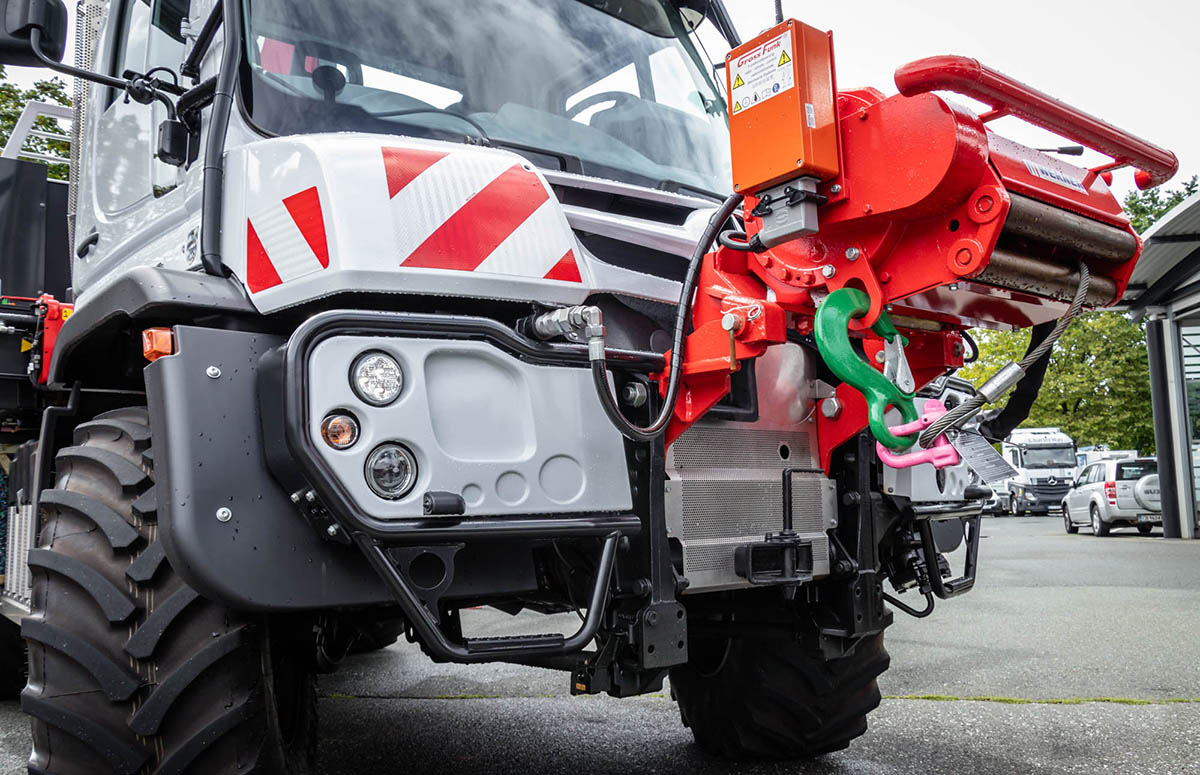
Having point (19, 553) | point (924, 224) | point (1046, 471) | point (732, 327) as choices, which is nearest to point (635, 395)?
point (732, 327)

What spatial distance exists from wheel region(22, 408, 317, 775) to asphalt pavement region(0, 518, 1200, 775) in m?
0.68

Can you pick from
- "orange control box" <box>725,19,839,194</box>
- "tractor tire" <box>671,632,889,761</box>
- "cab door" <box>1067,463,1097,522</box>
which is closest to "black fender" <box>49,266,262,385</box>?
"orange control box" <box>725,19,839,194</box>

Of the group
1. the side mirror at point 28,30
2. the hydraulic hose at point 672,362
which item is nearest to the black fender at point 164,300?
the side mirror at point 28,30

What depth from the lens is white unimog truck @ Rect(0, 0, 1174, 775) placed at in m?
2.14

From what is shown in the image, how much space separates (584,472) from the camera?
2371 mm

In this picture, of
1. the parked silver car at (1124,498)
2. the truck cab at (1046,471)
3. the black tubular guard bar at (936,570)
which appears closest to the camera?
the black tubular guard bar at (936,570)

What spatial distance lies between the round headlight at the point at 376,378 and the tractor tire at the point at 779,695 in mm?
1931

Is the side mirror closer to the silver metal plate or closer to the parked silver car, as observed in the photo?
the silver metal plate

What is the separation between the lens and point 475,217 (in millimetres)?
2381

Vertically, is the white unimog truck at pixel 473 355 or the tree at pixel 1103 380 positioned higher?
the tree at pixel 1103 380

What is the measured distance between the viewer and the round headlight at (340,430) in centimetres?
208

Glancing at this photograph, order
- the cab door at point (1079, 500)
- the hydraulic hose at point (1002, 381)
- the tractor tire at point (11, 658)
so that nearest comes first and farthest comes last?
the hydraulic hose at point (1002, 381), the tractor tire at point (11, 658), the cab door at point (1079, 500)

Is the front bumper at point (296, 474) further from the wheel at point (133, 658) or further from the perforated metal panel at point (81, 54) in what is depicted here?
the perforated metal panel at point (81, 54)

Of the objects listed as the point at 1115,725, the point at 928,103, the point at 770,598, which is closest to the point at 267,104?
the point at 928,103
